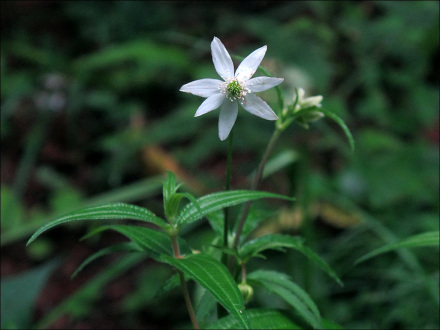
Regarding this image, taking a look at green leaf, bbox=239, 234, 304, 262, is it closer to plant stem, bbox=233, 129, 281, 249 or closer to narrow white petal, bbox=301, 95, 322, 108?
plant stem, bbox=233, 129, 281, 249

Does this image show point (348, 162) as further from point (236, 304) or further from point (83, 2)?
point (83, 2)

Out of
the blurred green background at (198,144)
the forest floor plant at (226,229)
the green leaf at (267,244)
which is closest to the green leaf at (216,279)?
the forest floor plant at (226,229)

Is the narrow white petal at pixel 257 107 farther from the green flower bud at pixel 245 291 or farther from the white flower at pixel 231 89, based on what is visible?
the green flower bud at pixel 245 291

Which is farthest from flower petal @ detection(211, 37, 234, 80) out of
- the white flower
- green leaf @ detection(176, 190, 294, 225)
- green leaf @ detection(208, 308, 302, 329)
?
green leaf @ detection(208, 308, 302, 329)

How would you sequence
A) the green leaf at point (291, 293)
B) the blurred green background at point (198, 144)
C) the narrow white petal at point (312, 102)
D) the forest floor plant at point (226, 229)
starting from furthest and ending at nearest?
the blurred green background at point (198, 144) → the narrow white petal at point (312, 102) → the green leaf at point (291, 293) → the forest floor plant at point (226, 229)

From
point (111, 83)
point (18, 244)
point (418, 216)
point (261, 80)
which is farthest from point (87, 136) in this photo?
point (261, 80)

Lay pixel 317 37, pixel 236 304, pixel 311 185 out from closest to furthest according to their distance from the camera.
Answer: pixel 236 304
pixel 311 185
pixel 317 37

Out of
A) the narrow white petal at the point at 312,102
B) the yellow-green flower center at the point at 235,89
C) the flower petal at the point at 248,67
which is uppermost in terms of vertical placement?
the flower petal at the point at 248,67
